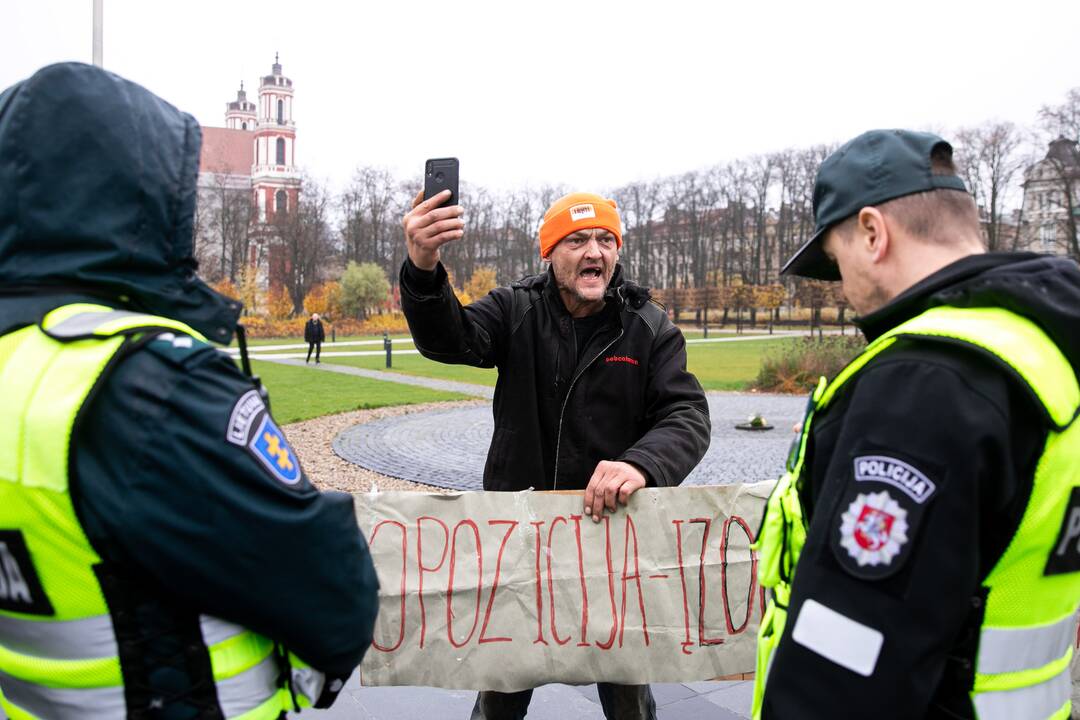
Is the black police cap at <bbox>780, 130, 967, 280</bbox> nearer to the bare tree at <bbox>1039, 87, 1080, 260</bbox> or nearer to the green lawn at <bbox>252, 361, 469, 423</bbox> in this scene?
the green lawn at <bbox>252, 361, 469, 423</bbox>

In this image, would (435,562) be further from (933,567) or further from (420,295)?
(933,567)

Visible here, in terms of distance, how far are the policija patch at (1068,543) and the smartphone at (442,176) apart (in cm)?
202

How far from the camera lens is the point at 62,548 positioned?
1376 millimetres

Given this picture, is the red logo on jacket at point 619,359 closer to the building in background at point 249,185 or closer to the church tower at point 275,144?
the building in background at point 249,185

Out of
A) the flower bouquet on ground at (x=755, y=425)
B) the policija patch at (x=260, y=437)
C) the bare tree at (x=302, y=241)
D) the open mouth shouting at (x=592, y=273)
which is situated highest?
the bare tree at (x=302, y=241)

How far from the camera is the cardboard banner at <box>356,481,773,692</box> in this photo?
2.95 metres

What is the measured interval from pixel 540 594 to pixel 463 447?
947 cm

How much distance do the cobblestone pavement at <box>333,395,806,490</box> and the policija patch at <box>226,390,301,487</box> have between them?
7.89m

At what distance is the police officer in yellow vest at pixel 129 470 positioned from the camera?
1.35m

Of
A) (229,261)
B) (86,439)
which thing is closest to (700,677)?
(86,439)

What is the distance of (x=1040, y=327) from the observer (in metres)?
1.47

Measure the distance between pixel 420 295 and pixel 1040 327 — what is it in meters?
2.13

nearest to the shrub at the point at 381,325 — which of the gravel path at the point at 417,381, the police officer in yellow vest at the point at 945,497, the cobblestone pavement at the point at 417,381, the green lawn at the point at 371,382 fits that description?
the green lawn at the point at 371,382

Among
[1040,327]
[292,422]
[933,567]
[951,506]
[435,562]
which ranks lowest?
[292,422]
